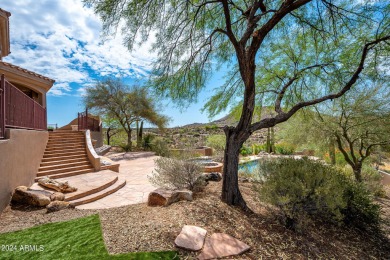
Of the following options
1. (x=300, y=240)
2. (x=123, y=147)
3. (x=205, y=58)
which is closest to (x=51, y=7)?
(x=205, y=58)

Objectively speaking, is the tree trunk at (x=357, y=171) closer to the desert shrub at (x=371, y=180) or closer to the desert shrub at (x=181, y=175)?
the desert shrub at (x=371, y=180)

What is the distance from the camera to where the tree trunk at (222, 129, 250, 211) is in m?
4.25

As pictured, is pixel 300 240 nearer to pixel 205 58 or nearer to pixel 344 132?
pixel 205 58

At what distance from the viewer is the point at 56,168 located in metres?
7.52

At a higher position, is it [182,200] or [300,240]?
[182,200]

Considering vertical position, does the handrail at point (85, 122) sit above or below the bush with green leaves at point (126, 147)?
above

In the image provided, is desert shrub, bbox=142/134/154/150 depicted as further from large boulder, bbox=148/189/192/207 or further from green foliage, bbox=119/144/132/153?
large boulder, bbox=148/189/192/207

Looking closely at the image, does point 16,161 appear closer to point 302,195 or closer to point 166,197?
point 166,197

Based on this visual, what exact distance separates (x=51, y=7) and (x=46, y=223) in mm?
5096

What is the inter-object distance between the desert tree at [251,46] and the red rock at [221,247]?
139cm

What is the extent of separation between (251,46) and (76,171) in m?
7.84

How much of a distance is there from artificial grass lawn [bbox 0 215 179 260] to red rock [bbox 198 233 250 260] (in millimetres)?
421

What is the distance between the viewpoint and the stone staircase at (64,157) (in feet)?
24.0

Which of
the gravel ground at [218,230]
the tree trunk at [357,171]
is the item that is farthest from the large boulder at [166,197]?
the tree trunk at [357,171]
